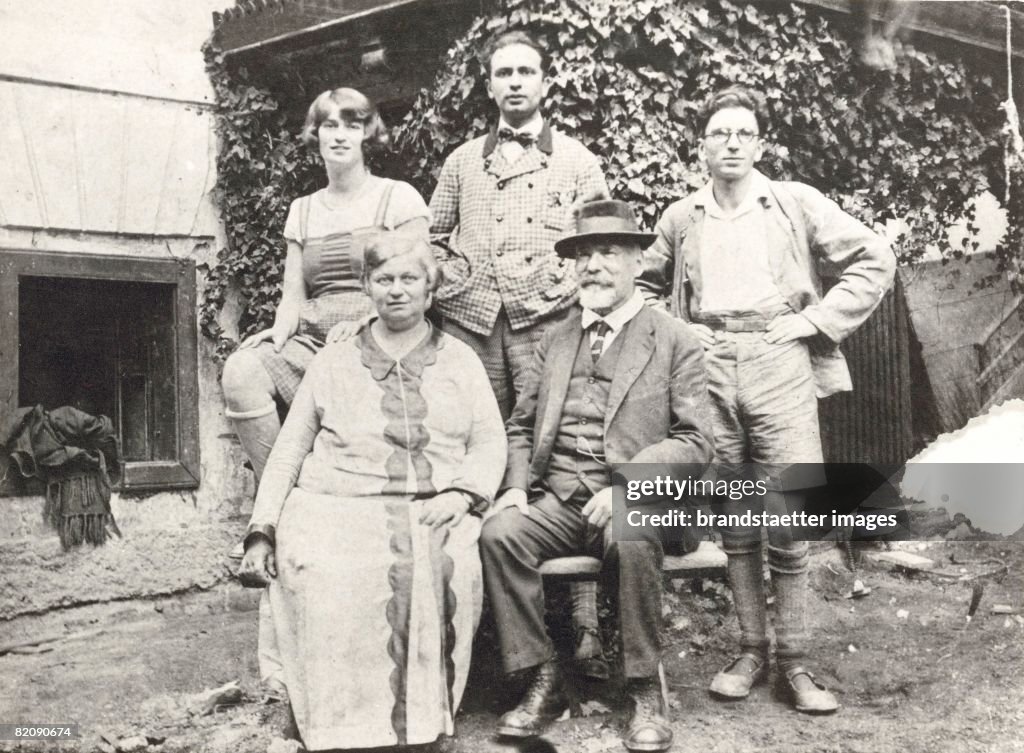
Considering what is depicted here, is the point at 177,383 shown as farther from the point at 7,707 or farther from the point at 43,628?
the point at 7,707


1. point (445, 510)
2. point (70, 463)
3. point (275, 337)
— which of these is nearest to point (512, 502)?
point (445, 510)

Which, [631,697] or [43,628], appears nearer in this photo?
[631,697]

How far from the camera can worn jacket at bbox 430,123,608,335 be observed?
311 centimetres

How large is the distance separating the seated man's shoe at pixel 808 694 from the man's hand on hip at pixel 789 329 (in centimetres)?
99

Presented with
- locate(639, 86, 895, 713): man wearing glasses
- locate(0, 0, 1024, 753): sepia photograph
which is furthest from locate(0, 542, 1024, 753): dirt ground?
locate(639, 86, 895, 713): man wearing glasses

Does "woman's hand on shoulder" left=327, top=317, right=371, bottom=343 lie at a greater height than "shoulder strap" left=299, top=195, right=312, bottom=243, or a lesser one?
lesser

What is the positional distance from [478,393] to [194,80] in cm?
294

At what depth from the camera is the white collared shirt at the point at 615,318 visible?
279 cm

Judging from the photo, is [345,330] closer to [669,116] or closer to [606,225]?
[606,225]

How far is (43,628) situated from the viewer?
4.26 m

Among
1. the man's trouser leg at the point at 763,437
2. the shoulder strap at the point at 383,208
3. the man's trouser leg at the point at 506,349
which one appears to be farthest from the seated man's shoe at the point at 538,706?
the shoulder strap at the point at 383,208

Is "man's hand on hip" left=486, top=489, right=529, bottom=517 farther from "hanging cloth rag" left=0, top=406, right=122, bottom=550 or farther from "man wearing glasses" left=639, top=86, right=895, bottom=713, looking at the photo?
"hanging cloth rag" left=0, top=406, right=122, bottom=550

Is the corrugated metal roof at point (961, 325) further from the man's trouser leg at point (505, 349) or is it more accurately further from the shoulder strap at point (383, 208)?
the shoulder strap at point (383, 208)

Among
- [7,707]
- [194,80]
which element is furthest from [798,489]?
[194,80]
